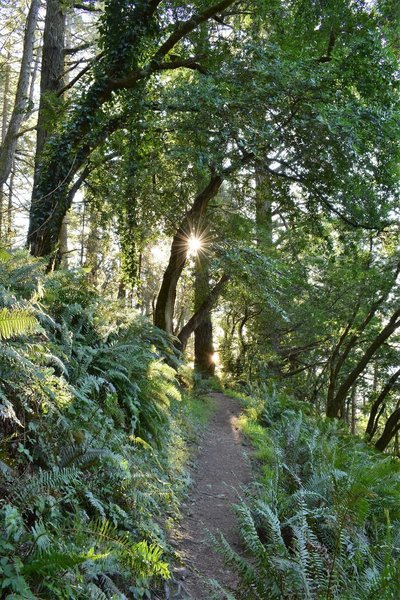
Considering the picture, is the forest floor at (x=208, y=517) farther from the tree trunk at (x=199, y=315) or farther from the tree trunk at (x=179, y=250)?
the tree trunk at (x=199, y=315)

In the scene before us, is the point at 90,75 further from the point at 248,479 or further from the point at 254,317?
the point at 254,317

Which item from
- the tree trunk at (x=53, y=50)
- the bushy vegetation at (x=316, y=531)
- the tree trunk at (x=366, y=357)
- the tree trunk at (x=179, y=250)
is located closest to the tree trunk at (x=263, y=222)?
the tree trunk at (x=179, y=250)

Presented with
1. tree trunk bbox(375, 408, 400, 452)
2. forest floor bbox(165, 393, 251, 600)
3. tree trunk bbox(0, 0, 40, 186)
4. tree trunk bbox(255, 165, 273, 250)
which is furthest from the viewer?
tree trunk bbox(255, 165, 273, 250)

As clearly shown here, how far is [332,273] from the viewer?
49.6ft

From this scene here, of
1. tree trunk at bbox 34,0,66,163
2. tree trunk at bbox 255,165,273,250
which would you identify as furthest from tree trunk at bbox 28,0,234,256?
tree trunk at bbox 255,165,273,250

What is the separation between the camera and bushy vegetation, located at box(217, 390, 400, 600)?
2.87 meters

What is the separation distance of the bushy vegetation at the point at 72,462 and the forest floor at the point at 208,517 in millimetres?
228

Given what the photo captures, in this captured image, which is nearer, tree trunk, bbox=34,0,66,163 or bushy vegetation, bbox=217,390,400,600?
bushy vegetation, bbox=217,390,400,600

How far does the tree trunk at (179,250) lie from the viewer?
10.8 meters

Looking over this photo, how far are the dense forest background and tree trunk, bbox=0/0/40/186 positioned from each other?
0.18 ft

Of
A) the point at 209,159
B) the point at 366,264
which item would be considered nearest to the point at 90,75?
the point at 209,159

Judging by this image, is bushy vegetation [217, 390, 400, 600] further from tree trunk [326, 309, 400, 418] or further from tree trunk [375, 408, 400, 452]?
tree trunk [375, 408, 400, 452]

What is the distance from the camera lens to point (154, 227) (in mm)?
11125

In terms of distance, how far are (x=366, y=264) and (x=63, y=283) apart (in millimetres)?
10243
